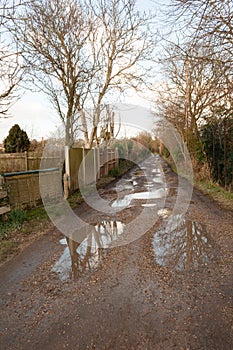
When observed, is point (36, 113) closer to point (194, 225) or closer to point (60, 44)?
point (60, 44)

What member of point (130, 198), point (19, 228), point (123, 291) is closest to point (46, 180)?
point (19, 228)

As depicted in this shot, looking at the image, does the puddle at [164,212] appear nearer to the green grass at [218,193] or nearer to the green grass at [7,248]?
the green grass at [218,193]

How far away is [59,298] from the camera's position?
283 centimetres

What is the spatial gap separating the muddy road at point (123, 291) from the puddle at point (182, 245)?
0.02 metres

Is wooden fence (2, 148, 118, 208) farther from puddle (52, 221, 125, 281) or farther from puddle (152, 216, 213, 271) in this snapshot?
puddle (152, 216, 213, 271)

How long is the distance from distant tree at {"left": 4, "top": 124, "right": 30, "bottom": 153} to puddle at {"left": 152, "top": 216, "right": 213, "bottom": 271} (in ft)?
40.5

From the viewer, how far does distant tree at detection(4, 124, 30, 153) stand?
50.4 feet

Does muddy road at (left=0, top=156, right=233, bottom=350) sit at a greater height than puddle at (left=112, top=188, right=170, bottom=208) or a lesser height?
lesser

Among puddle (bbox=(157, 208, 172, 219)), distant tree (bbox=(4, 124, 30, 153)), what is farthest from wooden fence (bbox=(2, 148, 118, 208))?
distant tree (bbox=(4, 124, 30, 153))

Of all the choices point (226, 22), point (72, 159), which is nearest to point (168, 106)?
point (72, 159)

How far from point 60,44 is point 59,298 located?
975 cm

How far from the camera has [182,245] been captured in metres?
4.32

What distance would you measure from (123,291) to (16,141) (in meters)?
14.3

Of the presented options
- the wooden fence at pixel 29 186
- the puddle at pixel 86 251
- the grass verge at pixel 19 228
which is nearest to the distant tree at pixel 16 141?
the wooden fence at pixel 29 186
